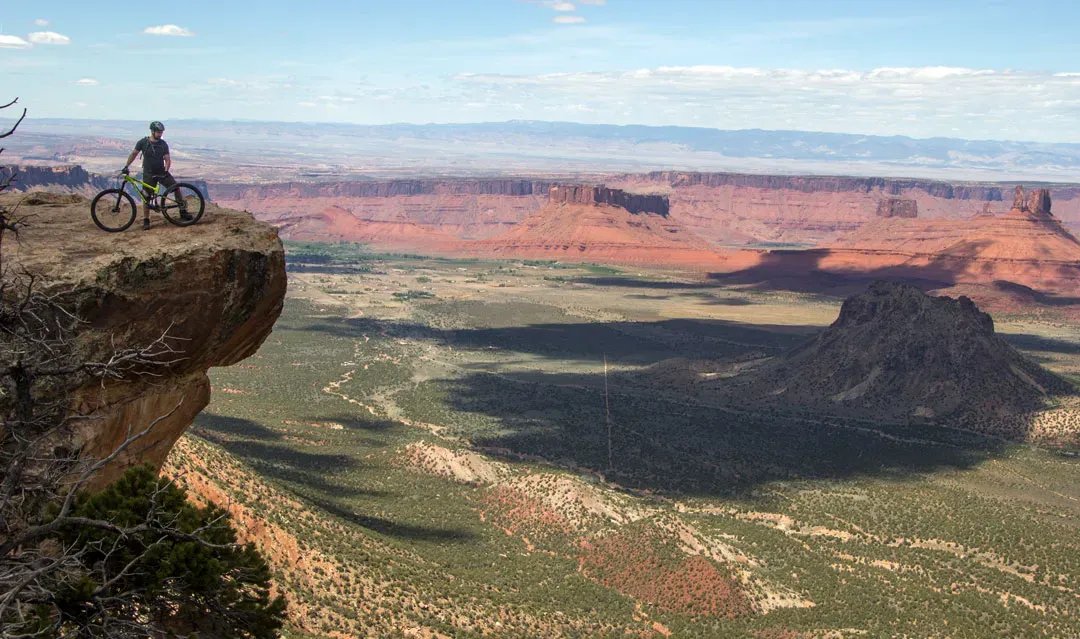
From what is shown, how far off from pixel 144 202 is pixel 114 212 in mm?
1086

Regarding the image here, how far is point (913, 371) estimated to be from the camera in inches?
3425

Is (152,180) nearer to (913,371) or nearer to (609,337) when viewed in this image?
(913,371)

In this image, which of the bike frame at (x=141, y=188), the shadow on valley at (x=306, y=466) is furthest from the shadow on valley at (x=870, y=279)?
the bike frame at (x=141, y=188)

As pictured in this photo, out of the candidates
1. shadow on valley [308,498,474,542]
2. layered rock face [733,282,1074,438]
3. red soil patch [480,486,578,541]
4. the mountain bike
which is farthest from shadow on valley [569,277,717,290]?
the mountain bike

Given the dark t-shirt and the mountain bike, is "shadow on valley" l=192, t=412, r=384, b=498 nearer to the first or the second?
the mountain bike

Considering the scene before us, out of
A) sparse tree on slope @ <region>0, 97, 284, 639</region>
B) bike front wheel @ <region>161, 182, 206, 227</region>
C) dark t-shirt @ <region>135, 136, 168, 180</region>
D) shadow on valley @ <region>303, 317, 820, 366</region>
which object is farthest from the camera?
shadow on valley @ <region>303, 317, 820, 366</region>

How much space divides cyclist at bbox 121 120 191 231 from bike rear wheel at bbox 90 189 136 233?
13.7 inches

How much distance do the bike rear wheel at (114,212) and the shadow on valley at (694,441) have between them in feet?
142

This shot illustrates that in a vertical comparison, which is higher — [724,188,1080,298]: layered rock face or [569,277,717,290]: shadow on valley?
[724,188,1080,298]: layered rock face

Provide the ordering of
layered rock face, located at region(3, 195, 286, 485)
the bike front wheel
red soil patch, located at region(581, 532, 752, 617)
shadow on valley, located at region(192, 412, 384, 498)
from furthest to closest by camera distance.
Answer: shadow on valley, located at region(192, 412, 384, 498) → red soil patch, located at region(581, 532, 752, 617) → the bike front wheel → layered rock face, located at region(3, 195, 286, 485)

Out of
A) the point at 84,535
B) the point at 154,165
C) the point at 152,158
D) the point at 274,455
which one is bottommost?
the point at 274,455

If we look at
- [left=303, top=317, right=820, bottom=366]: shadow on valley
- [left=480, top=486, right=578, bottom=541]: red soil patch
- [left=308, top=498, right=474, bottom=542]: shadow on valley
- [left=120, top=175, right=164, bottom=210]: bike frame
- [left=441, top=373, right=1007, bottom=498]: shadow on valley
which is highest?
[left=120, top=175, right=164, bottom=210]: bike frame

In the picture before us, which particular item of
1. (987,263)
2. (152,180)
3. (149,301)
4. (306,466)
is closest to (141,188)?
(152,180)

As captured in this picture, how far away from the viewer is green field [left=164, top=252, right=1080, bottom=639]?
35.0m
